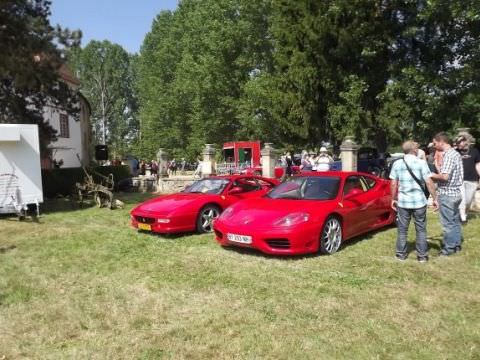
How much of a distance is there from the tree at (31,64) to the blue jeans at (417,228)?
44.9 feet

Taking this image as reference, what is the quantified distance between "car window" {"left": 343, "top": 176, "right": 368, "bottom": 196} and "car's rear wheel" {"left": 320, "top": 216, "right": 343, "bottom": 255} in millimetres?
715

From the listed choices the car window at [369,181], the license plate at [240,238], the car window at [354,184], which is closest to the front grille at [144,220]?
the license plate at [240,238]

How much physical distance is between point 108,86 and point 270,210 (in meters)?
64.7

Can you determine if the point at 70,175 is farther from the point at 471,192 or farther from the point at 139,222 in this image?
the point at 471,192

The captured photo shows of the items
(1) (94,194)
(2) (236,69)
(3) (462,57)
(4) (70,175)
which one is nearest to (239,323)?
(1) (94,194)

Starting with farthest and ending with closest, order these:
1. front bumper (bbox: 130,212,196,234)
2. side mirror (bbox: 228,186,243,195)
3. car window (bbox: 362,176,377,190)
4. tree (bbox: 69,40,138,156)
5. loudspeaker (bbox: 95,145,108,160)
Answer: tree (bbox: 69,40,138,156)
loudspeaker (bbox: 95,145,108,160)
side mirror (bbox: 228,186,243,195)
front bumper (bbox: 130,212,196,234)
car window (bbox: 362,176,377,190)

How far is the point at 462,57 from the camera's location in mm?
20969

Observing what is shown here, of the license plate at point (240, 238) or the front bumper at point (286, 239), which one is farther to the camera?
the license plate at point (240, 238)

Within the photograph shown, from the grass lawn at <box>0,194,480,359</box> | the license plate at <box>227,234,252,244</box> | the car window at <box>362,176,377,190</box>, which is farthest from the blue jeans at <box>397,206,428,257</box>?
the license plate at <box>227,234,252,244</box>

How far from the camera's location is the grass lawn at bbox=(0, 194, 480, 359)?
4168mm

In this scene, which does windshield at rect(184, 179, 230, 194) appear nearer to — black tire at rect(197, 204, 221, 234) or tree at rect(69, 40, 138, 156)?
black tire at rect(197, 204, 221, 234)

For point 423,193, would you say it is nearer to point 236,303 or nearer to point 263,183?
point 236,303

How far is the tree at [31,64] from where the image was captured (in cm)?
1530

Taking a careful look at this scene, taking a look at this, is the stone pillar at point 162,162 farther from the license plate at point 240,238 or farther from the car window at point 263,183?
the license plate at point 240,238
